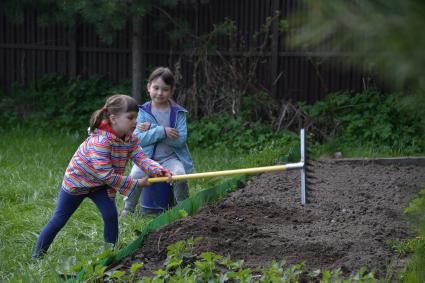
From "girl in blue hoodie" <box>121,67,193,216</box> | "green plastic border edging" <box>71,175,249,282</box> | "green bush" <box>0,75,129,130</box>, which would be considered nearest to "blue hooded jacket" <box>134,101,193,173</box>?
"girl in blue hoodie" <box>121,67,193,216</box>

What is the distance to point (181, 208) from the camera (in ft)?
18.7

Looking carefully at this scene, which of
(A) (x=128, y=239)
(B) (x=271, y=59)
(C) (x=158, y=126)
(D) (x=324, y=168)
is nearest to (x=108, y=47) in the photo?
(B) (x=271, y=59)

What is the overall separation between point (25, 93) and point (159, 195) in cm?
652

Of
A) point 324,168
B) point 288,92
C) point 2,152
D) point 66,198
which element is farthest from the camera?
point 288,92

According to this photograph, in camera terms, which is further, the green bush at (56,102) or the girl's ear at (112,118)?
the green bush at (56,102)

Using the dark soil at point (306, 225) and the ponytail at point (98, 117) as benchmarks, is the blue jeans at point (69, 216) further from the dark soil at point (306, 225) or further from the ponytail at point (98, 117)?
the ponytail at point (98, 117)

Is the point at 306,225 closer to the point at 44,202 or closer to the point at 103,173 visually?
the point at 103,173

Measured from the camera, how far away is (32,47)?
1259 cm

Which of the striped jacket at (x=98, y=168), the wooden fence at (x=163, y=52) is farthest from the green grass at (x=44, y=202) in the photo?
the wooden fence at (x=163, y=52)

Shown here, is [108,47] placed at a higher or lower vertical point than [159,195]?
higher

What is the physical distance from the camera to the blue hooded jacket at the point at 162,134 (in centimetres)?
625

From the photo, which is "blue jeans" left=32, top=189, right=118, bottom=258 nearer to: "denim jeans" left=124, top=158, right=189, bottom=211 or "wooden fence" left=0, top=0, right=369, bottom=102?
"denim jeans" left=124, top=158, right=189, bottom=211

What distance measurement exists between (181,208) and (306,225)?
93cm

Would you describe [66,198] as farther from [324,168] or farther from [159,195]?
[324,168]
